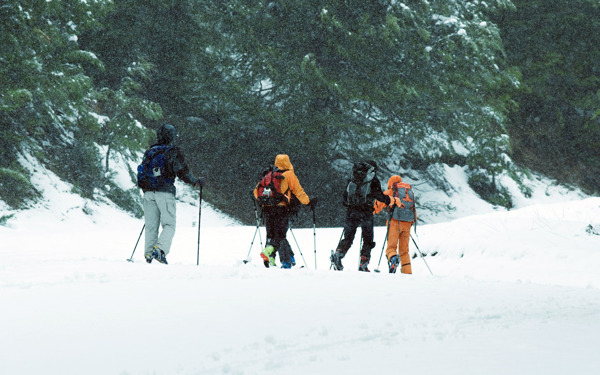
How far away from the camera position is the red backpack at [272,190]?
8.94 meters

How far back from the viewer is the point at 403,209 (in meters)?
9.87

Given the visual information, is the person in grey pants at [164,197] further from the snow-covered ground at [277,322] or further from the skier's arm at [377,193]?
the skier's arm at [377,193]

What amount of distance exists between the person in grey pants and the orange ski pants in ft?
10.1

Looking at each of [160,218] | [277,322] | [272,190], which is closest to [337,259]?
[272,190]

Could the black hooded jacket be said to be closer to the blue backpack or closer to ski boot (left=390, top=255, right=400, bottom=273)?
the blue backpack

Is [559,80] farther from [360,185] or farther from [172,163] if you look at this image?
[172,163]

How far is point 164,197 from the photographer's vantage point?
27.8 ft

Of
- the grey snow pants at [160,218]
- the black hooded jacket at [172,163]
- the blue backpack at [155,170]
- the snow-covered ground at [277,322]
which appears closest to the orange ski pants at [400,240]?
the snow-covered ground at [277,322]

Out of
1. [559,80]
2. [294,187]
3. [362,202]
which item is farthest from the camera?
[559,80]

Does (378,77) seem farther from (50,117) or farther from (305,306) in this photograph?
(305,306)

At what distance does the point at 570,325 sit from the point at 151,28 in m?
19.6

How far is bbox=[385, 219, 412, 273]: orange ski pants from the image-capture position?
9.95 meters

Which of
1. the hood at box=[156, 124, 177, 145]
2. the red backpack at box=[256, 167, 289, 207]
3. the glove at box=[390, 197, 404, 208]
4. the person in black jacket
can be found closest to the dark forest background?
the hood at box=[156, 124, 177, 145]

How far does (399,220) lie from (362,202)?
0.73m
